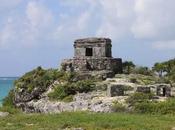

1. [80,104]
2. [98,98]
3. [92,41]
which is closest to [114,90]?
[98,98]

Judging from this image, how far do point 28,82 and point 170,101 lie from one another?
17.7 m

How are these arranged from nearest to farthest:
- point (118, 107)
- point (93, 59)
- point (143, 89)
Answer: point (118, 107) < point (143, 89) < point (93, 59)

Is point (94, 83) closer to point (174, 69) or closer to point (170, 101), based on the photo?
point (170, 101)

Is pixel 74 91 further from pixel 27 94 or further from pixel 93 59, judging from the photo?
pixel 93 59

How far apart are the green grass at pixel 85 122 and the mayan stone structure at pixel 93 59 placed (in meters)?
21.1

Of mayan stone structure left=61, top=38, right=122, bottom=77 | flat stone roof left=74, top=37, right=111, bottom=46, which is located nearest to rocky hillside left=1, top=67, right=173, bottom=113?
mayan stone structure left=61, top=38, right=122, bottom=77

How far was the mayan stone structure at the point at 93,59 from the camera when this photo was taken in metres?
48.9

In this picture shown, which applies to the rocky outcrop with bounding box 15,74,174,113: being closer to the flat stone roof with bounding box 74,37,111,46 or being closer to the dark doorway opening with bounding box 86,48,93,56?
the flat stone roof with bounding box 74,37,111,46

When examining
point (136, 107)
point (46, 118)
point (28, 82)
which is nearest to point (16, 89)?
point (28, 82)

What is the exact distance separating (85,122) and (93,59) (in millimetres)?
24297

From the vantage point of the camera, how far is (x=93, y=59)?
4900 cm

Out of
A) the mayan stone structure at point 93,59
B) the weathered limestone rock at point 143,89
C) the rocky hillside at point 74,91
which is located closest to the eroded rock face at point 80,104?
the rocky hillside at point 74,91

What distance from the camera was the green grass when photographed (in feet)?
77.5

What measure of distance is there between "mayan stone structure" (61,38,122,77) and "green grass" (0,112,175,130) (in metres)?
21.1
